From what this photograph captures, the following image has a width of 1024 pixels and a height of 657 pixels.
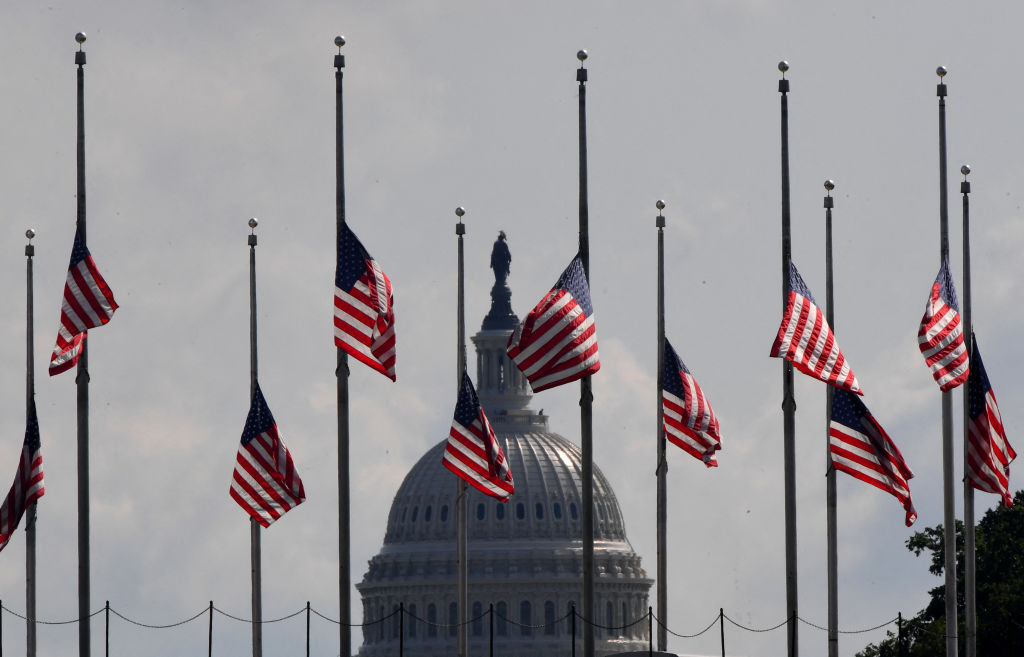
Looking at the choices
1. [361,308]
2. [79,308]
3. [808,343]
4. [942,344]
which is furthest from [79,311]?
[942,344]

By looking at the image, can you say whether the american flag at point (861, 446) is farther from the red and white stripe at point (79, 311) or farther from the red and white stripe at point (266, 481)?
the red and white stripe at point (79, 311)

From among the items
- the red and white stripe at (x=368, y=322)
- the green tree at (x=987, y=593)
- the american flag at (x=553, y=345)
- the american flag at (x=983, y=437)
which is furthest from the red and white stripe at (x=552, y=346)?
the green tree at (x=987, y=593)

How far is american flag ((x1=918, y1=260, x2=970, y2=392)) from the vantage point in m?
75.8

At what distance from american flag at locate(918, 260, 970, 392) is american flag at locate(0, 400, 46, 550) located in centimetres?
2056

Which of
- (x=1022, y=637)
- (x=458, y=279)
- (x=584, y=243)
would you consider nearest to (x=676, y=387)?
(x=458, y=279)

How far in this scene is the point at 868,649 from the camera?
134000 mm

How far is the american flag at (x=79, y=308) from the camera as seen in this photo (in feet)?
237

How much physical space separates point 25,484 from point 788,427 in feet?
58.3

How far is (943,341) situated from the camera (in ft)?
250

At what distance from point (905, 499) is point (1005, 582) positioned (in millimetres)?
43767

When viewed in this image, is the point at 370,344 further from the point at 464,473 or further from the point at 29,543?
the point at 29,543

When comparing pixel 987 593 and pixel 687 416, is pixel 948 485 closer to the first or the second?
pixel 687 416

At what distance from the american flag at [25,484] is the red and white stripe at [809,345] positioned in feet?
59.2

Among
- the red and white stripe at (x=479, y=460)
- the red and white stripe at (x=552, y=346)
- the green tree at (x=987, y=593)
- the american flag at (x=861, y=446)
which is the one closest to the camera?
the red and white stripe at (x=552, y=346)
